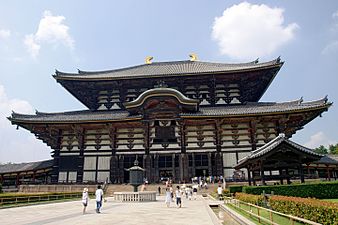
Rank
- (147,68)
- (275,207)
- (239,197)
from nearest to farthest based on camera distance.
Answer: (275,207) < (239,197) < (147,68)

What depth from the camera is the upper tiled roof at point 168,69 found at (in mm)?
34781

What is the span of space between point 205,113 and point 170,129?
15.4 ft

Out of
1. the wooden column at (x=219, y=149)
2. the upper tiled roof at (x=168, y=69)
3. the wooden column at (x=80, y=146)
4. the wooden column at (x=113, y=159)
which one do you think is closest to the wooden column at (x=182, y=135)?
the wooden column at (x=219, y=149)

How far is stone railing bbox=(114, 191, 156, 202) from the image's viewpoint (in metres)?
22.1

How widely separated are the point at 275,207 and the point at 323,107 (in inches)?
790

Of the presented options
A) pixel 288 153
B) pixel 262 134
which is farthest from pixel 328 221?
pixel 262 134

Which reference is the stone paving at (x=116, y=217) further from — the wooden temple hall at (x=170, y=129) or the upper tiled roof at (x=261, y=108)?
the upper tiled roof at (x=261, y=108)

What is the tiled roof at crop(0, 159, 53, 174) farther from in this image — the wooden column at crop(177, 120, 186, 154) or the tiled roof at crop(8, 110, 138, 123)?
the wooden column at crop(177, 120, 186, 154)

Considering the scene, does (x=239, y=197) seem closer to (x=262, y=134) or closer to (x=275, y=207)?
(x=275, y=207)

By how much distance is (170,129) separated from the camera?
33031mm

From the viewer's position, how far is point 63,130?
1358 inches

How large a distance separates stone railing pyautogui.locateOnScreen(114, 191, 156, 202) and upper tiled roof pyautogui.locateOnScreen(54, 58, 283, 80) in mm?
17609

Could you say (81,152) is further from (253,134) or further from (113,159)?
(253,134)

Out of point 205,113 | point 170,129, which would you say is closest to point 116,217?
point 205,113
